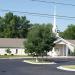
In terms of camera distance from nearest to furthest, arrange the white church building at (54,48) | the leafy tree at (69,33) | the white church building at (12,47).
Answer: the white church building at (12,47) → the white church building at (54,48) → the leafy tree at (69,33)

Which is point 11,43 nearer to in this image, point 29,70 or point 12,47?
point 12,47

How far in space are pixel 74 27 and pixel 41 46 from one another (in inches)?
2682

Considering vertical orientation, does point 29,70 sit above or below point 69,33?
below

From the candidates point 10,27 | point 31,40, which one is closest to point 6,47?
point 31,40

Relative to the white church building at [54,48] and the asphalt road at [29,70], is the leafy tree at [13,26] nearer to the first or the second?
the white church building at [54,48]

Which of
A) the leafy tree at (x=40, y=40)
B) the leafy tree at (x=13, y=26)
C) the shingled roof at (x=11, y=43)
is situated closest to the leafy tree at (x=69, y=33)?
the leafy tree at (x=13, y=26)

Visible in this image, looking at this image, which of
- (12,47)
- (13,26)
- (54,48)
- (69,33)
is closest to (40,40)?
(12,47)

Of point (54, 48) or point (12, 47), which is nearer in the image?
point (12, 47)

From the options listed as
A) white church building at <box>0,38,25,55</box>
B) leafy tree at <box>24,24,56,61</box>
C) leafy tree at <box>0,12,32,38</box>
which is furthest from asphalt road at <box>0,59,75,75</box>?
leafy tree at <box>0,12,32,38</box>

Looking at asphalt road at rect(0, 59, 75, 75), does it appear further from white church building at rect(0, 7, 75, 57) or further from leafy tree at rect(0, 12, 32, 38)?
leafy tree at rect(0, 12, 32, 38)

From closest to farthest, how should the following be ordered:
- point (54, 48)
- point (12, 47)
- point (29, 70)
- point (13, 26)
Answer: point (29, 70) < point (12, 47) < point (54, 48) < point (13, 26)

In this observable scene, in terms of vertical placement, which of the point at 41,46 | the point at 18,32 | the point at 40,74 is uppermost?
the point at 18,32

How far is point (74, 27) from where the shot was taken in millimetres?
112938

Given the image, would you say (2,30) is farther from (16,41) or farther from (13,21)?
(16,41)
